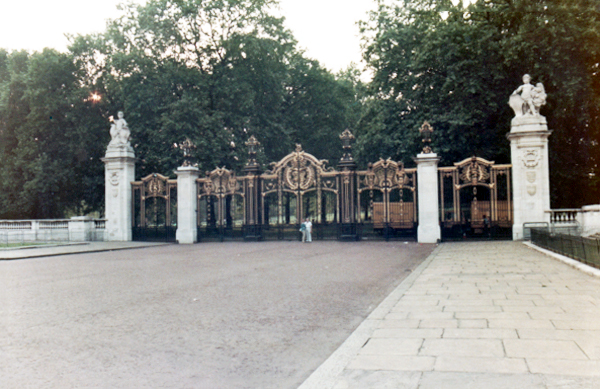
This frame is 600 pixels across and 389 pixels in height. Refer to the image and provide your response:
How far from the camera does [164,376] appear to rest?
4.38m

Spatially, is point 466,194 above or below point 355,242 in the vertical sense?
above

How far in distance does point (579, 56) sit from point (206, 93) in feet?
60.3

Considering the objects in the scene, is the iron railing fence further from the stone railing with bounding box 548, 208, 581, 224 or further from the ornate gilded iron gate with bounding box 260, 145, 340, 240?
the ornate gilded iron gate with bounding box 260, 145, 340, 240

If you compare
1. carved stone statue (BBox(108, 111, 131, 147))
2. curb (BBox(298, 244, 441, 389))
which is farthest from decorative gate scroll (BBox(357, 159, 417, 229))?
curb (BBox(298, 244, 441, 389))

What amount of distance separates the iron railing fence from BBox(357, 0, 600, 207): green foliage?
29.9ft

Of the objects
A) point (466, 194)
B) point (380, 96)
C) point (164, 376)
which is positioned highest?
point (380, 96)

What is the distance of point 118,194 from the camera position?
2589 cm

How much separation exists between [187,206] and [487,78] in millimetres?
14700

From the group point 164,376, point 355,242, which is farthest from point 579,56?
point 164,376

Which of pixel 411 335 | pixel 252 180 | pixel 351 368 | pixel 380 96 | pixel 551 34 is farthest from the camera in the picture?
pixel 380 96

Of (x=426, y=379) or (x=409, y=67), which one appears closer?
(x=426, y=379)

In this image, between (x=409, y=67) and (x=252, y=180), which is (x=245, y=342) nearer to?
(x=252, y=180)

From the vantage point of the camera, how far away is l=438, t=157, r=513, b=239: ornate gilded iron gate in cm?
2112

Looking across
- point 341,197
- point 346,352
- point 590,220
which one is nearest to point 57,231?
point 341,197
